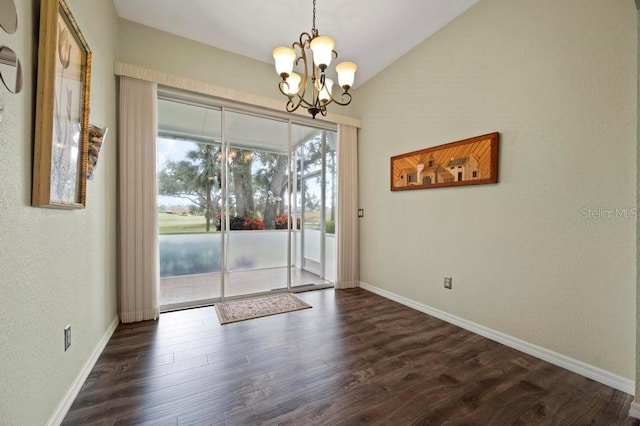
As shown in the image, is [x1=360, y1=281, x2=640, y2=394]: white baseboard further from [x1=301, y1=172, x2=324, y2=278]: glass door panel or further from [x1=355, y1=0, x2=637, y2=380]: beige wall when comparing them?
[x1=301, y1=172, x2=324, y2=278]: glass door panel

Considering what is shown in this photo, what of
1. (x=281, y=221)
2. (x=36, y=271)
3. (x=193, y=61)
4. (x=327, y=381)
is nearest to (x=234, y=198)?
(x=281, y=221)

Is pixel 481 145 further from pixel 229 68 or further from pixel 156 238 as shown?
pixel 156 238

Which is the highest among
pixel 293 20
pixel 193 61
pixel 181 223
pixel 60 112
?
pixel 293 20

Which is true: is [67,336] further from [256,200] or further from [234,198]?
[256,200]

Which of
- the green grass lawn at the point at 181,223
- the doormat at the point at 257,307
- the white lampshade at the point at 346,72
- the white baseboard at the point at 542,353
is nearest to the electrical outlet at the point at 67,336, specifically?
the doormat at the point at 257,307

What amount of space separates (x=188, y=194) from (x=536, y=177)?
3.75 metres

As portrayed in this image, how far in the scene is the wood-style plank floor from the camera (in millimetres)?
1527

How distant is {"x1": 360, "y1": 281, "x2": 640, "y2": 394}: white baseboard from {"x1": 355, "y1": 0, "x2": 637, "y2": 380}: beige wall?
44 millimetres

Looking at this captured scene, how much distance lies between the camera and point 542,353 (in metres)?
2.14

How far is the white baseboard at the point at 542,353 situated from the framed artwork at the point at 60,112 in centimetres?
331

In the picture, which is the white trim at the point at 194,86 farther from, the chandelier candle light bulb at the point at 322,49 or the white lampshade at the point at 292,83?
the chandelier candle light bulb at the point at 322,49

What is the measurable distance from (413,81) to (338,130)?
122 centimetres

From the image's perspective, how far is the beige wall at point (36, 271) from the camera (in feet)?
3.38

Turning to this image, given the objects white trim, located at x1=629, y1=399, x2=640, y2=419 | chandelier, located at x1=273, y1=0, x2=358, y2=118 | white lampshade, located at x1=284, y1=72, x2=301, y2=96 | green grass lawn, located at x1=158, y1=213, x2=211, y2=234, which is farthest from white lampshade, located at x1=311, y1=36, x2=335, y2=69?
white trim, located at x1=629, y1=399, x2=640, y2=419
